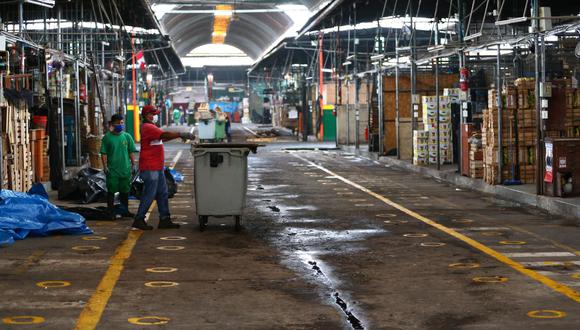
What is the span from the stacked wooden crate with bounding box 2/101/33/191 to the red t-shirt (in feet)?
14.2

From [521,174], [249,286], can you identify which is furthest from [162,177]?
[521,174]

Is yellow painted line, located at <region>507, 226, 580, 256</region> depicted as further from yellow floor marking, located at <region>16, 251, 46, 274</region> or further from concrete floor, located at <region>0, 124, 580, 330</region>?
yellow floor marking, located at <region>16, 251, 46, 274</region>

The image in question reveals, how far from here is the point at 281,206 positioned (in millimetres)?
19172

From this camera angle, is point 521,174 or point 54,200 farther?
point 521,174

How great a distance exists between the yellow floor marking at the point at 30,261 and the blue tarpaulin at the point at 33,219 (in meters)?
1.30

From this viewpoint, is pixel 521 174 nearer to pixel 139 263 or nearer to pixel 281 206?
pixel 281 206

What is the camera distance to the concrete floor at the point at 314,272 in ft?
28.3

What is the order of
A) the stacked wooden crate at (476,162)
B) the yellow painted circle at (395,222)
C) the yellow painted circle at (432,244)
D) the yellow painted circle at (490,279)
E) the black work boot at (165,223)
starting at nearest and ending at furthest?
the yellow painted circle at (490,279) < the yellow painted circle at (432,244) < the black work boot at (165,223) < the yellow painted circle at (395,222) < the stacked wooden crate at (476,162)

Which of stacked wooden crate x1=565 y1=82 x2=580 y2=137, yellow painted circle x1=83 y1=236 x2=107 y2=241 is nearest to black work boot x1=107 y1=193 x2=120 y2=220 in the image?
yellow painted circle x1=83 y1=236 x2=107 y2=241

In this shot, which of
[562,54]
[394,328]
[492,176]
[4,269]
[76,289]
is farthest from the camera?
[562,54]

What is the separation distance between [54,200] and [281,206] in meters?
4.68

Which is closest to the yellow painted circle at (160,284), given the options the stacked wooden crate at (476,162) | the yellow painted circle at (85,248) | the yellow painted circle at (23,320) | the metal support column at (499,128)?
the yellow painted circle at (23,320)

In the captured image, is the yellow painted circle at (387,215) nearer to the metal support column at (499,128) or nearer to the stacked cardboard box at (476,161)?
the metal support column at (499,128)

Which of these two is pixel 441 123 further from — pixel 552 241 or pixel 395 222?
pixel 552 241
